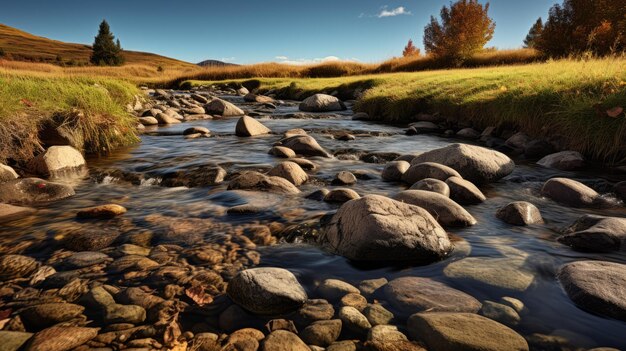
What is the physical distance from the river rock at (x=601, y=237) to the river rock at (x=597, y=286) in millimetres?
600

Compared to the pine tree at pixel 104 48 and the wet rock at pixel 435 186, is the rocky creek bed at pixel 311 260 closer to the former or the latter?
the wet rock at pixel 435 186

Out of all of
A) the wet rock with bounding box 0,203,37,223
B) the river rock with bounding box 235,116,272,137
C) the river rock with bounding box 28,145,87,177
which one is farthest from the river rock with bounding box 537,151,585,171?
the river rock with bounding box 28,145,87,177

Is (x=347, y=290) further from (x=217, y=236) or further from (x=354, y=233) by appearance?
(x=217, y=236)

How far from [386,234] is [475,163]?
326 cm

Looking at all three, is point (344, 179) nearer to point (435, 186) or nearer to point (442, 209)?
point (435, 186)

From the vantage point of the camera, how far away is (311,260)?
311cm

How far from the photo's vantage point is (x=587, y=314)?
2.35 metres

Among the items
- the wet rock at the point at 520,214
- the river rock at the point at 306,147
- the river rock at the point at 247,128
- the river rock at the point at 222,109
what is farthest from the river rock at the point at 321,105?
the wet rock at the point at 520,214

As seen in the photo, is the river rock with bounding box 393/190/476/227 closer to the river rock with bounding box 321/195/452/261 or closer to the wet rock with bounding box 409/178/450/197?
the wet rock with bounding box 409/178/450/197

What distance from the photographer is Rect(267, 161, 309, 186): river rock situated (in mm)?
5516

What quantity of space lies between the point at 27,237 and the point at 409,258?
3.47 meters

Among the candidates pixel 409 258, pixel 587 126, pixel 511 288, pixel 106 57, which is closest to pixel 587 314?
pixel 511 288

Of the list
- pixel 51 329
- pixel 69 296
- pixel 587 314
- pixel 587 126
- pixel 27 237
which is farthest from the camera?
pixel 587 126

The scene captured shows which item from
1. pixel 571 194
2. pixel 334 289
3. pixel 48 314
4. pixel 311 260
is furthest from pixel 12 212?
pixel 571 194
